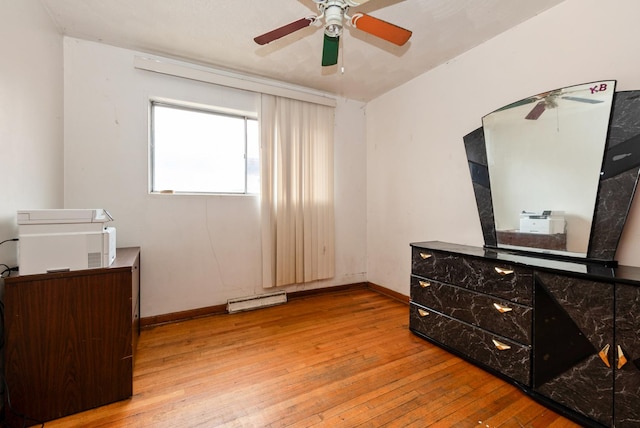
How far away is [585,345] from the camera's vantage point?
146cm

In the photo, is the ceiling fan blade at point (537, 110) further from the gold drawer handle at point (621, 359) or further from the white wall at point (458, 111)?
the gold drawer handle at point (621, 359)

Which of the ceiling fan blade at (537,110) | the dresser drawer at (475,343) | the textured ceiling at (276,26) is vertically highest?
Answer: the textured ceiling at (276,26)

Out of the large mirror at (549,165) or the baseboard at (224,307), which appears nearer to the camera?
the large mirror at (549,165)

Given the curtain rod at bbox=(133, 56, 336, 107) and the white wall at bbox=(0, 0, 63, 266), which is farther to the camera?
the curtain rod at bbox=(133, 56, 336, 107)

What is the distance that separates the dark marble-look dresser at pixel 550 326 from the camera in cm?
133

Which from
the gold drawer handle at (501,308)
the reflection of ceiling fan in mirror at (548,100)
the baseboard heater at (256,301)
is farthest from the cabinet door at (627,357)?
the baseboard heater at (256,301)

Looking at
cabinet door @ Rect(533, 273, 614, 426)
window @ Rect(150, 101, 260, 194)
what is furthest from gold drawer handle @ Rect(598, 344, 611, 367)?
window @ Rect(150, 101, 260, 194)

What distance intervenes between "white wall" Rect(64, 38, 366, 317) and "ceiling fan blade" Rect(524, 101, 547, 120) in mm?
2733

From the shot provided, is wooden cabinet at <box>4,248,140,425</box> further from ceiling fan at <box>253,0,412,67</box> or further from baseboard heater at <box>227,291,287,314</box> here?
ceiling fan at <box>253,0,412,67</box>

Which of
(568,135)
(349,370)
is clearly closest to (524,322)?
(349,370)

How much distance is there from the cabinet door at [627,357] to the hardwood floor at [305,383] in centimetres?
27

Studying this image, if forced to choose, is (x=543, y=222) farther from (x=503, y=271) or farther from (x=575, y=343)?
(x=575, y=343)

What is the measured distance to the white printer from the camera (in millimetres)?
1436

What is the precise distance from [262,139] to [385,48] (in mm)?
1576
